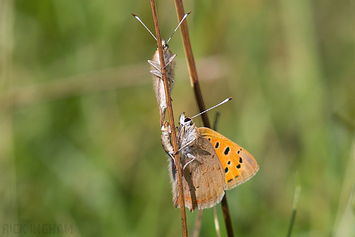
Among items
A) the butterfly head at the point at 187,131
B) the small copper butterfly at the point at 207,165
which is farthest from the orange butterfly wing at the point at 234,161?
the butterfly head at the point at 187,131

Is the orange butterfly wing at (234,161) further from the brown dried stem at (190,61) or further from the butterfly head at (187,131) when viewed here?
the brown dried stem at (190,61)

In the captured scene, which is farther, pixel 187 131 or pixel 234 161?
pixel 234 161

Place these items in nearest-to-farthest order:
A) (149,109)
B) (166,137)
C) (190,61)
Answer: (190,61) < (166,137) < (149,109)

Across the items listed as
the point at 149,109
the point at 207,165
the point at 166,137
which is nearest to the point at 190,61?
the point at 166,137

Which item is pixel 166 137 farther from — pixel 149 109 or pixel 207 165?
pixel 149 109

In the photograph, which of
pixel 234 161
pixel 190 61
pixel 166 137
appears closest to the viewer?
pixel 190 61

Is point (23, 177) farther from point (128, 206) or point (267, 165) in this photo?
point (267, 165)

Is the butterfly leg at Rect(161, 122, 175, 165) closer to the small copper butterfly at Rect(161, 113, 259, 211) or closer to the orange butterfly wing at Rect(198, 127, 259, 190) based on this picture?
the small copper butterfly at Rect(161, 113, 259, 211)
